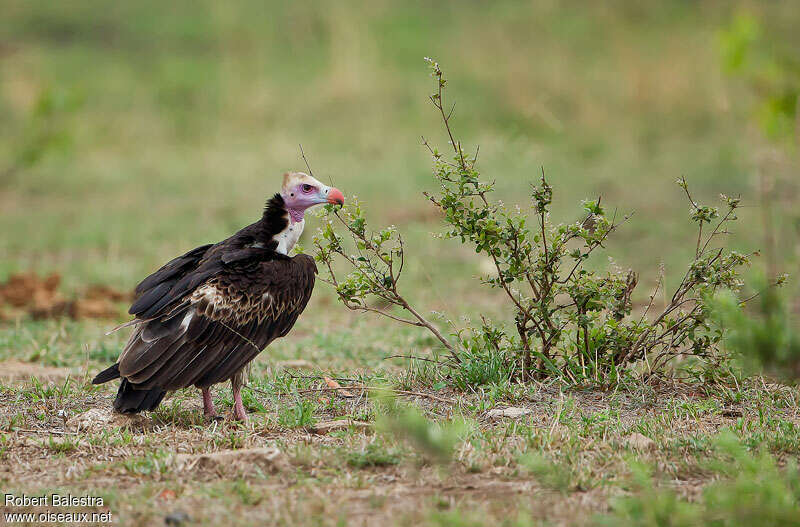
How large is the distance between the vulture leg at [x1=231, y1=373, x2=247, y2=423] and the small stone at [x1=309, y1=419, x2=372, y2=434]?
32cm

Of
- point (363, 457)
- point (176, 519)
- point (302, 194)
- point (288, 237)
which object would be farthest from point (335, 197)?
point (176, 519)

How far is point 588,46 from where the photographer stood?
16297 millimetres

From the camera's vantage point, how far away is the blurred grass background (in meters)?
9.67

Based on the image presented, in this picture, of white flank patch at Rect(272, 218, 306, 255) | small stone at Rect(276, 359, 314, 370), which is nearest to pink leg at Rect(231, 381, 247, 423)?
white flank patch at Rect(272, 218, 306, 255)

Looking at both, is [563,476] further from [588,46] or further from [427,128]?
[588,46]

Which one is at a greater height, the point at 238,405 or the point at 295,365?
the point at 295,365

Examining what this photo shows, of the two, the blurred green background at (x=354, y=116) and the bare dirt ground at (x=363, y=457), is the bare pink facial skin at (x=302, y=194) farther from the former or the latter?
the blurred green background at (x=354, y=116)

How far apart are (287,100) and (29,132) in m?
5.10

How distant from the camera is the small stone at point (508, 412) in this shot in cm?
414

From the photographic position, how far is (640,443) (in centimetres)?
365

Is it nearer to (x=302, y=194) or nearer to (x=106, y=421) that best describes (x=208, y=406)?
(x=106, y=421)

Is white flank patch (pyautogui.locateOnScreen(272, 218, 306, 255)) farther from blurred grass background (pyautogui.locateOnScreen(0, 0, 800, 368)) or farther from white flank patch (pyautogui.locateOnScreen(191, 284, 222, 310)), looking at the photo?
blurred grass background (pyautogui.locateOnScreen(0, 0, 800, 368))

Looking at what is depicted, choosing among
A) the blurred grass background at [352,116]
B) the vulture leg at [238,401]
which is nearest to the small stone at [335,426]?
the vulture leg at [238,401]

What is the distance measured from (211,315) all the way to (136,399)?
18.6 inches
